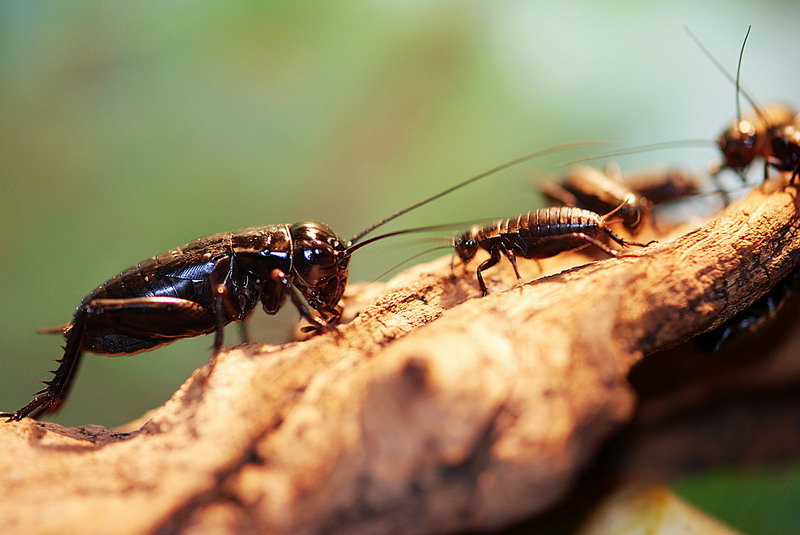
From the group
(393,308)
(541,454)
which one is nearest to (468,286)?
(393,308)

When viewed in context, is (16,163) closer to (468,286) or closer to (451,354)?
(468,286)

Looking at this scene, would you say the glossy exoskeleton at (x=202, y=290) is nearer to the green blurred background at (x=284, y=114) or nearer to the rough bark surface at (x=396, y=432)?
→ the rough bark surface at (x=396, y=432)

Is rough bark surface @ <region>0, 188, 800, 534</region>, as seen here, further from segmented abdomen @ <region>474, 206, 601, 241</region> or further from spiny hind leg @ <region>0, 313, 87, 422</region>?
segmented abdomen @ <region>474, 206, 601, 241</region>

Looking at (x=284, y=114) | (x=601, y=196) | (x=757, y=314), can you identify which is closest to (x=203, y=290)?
(x=601, y=196)

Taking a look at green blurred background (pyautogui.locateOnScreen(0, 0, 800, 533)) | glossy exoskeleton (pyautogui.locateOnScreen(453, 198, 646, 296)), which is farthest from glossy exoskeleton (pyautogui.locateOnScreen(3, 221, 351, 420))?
green blurred background (pyautogui.locateOnScreen(0, 0, 800, 533))

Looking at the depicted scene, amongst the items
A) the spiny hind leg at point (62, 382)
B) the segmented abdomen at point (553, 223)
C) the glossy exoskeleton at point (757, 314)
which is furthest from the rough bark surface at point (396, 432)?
the glossy exoskeleton at point (757, 314)

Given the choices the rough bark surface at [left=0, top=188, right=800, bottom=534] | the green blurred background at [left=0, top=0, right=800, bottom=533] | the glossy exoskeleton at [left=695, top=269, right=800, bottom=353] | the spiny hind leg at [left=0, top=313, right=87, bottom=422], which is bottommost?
the glossy exoskeleton at [left=695, top=269, right=800, bottom=353]

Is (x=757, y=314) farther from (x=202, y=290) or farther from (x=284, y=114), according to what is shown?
(x=284, y=114)
